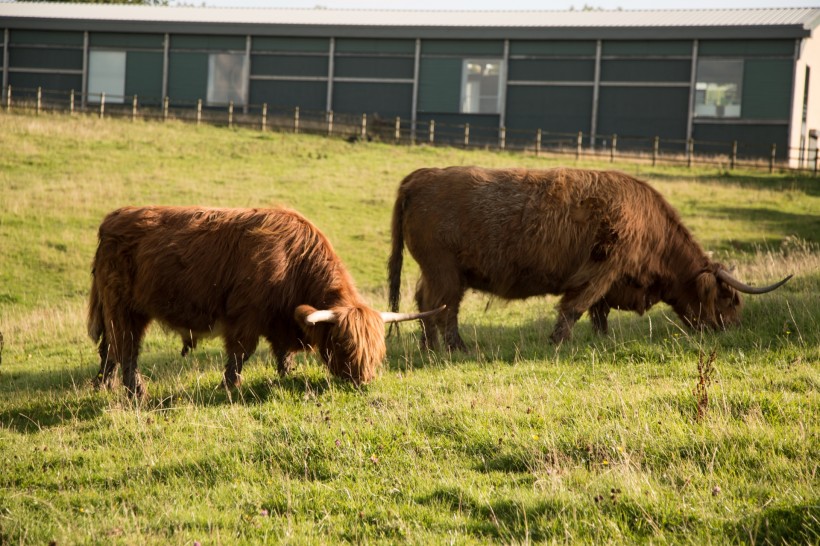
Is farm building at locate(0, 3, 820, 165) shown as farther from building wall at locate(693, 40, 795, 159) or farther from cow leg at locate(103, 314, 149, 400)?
cow leg at locate(103, 314, 149, 400)

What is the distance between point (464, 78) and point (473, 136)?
2.77m

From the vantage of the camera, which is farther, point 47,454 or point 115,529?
point 47,454

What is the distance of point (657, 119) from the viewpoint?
3456 centimetres

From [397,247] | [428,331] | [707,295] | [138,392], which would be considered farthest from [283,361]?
[707,295]

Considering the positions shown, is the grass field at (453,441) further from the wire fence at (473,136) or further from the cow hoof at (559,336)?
the wire fence at (473,136)

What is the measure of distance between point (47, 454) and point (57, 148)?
905 inches

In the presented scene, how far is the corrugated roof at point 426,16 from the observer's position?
35.6 m

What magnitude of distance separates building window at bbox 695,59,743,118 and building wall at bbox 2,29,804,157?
0.23 m

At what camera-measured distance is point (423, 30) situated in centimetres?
3697

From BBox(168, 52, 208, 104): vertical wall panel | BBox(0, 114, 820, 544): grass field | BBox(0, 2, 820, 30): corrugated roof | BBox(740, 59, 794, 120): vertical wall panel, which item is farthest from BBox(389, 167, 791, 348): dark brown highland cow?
BBox(168, 52, 208, 104): vertical wall panel

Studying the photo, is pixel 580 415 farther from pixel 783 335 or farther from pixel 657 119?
pixel 657 119

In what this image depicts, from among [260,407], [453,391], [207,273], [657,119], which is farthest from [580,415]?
[657,119]

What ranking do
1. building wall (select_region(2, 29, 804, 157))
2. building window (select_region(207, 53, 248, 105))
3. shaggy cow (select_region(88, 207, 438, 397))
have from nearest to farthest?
1. shaggy cow (select_region(88, 207, 438, 397))
2. building wall (select_region(2, 29, 804, 157))
3. building window (select_region(207, 53, 248, 105))

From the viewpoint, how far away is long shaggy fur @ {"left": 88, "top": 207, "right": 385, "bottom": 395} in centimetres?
857
